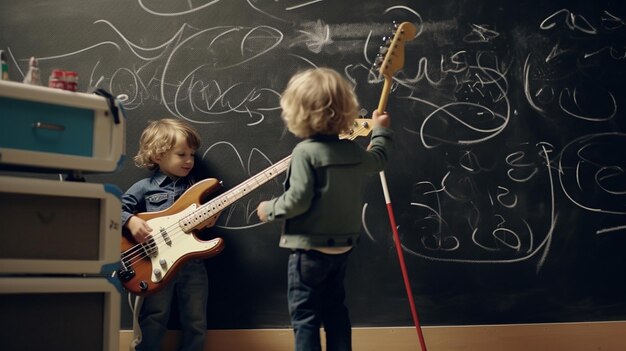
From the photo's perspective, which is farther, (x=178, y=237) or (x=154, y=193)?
(x=154, y=193)

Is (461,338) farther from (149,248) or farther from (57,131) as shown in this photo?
(57,131)

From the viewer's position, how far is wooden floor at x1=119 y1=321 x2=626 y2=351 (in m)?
2.95

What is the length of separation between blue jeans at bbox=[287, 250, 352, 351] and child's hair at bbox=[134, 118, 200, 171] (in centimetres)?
98

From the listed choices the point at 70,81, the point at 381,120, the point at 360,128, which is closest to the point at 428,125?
the point at 360,128

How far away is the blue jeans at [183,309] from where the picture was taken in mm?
2854

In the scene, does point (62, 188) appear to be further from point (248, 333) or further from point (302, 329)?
point (248, 333)

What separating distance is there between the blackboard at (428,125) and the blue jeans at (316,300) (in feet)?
2.50

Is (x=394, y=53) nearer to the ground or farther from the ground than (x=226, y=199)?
farther from the ground

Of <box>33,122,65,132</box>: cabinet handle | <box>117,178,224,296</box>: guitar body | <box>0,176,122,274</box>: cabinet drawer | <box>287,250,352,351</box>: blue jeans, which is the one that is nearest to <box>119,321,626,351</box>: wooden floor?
<box>117,178,224,296</box>: guitar body

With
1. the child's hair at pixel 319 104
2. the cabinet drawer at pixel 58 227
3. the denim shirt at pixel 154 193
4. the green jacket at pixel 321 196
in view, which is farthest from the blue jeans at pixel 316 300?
the denim shirt at pixel 154 193

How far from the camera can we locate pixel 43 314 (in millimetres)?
1968

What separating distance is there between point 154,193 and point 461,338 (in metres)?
1.50

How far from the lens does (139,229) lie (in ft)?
9.11

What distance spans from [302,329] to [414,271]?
0.99 m
